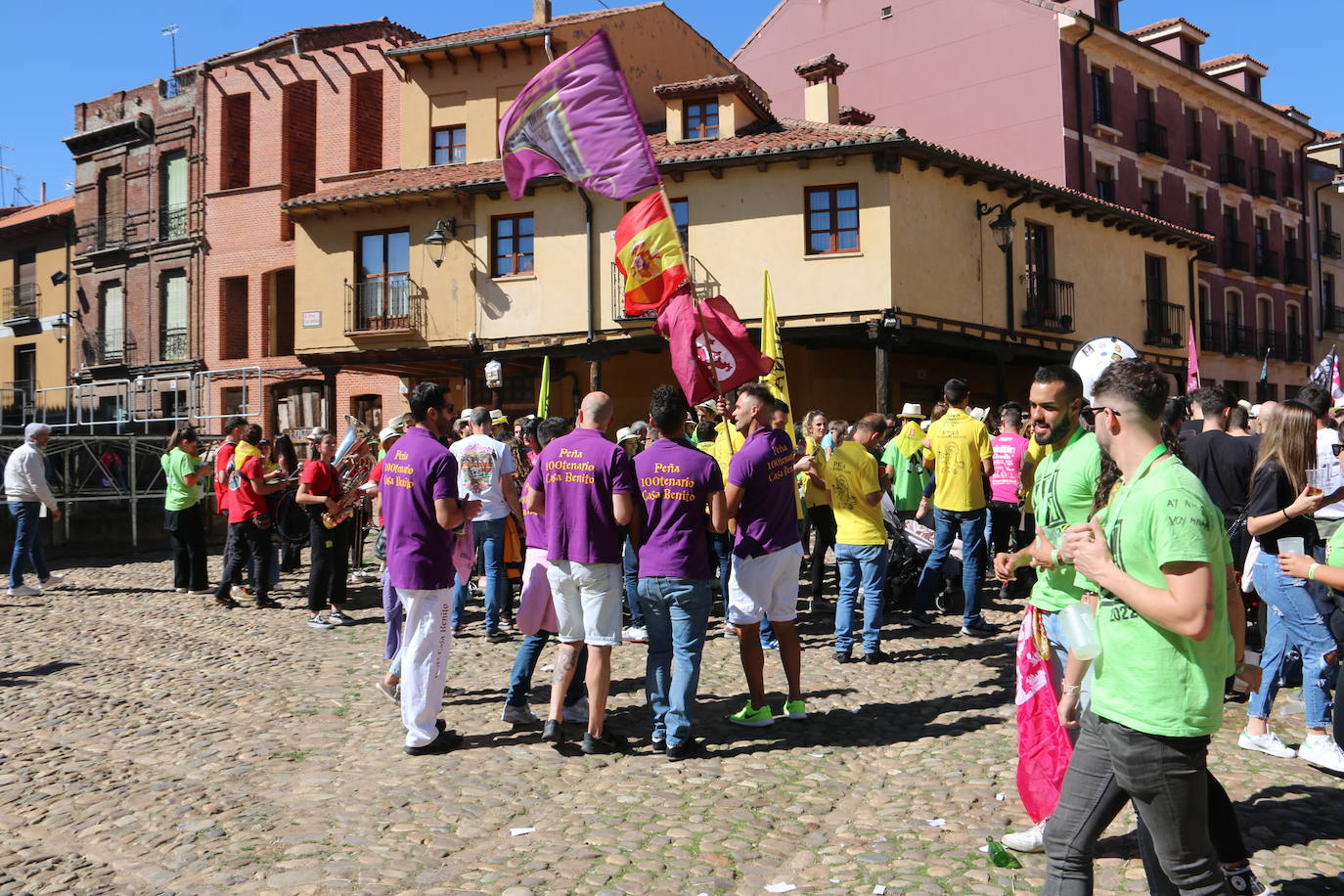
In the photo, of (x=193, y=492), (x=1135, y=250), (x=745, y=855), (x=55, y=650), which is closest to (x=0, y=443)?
(x=193, y=492)

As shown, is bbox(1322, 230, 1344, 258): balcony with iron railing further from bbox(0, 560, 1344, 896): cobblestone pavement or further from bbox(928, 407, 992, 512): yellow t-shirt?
bbox(0, 560, 1344, 896): cobblestone pavement

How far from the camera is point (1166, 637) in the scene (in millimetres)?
2699

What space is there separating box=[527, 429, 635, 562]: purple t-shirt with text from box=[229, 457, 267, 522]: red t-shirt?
6.02m

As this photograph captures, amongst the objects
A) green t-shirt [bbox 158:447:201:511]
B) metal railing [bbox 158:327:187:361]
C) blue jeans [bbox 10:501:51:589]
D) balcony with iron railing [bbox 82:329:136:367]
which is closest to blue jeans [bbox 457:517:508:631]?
green t-shirt [bbox 158:447:201:511]

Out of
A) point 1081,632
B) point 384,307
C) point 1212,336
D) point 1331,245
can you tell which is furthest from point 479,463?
point 1331,245

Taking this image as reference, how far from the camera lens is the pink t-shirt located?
940 cm

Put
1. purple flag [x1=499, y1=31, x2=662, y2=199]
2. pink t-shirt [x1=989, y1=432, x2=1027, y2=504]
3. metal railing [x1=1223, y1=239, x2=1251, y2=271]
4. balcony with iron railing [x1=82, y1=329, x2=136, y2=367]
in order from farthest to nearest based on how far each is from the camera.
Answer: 1. metal railing [x1=1223, y1=239, x2=1251, y2=271]
2. balcony with iron railing [x1=82, y1=329, x2=136, y2=367]
3. pink t-shirt [x1=989, y1=432, x2=1027, y2=504]
4. purple flag [x1=499, y1=31, x2=662, y2=199]

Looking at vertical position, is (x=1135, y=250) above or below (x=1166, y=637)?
above

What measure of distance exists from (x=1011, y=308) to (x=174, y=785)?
2002 cm

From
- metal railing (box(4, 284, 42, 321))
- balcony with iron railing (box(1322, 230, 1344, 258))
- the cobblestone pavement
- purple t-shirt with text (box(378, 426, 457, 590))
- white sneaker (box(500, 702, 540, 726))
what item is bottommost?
the cobblestone pavement

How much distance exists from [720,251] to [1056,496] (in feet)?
55.3

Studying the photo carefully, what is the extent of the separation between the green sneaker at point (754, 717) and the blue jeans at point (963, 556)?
3075mm

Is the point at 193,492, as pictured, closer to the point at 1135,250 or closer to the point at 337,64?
the point at 337,64

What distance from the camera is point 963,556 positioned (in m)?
8.48
